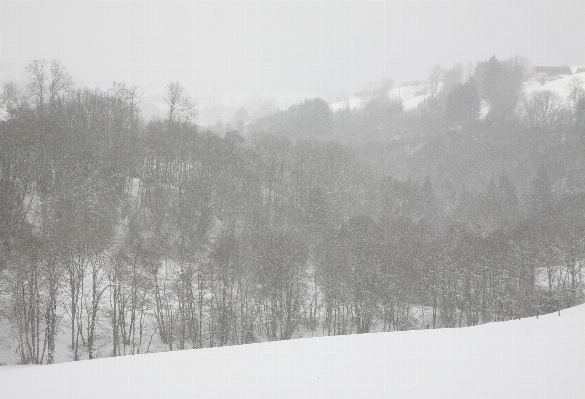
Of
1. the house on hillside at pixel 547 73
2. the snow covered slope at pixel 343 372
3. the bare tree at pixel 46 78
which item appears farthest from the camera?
the house on hillside at pixel 547 73

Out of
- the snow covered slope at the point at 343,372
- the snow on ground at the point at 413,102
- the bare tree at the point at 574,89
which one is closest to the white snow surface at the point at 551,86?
the bare tree at the point at 574,89


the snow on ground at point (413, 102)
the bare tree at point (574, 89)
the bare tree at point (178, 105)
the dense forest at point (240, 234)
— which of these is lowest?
the dense forest at point (240, 234)

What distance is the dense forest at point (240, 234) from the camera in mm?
30000

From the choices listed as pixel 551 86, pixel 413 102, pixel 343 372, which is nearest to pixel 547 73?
pixel 551 86

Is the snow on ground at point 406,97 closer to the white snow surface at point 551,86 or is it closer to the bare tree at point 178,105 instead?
the white snow surface at point 551,86

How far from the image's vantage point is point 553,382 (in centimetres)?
1095

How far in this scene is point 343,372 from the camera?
40.6ft

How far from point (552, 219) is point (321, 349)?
4464cm

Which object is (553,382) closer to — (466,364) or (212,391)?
(466,364)

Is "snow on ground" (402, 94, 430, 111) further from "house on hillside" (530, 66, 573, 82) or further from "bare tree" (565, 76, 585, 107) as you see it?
"bare tree" (565, 76, 585, 107)

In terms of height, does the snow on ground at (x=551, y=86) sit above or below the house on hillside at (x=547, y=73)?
below

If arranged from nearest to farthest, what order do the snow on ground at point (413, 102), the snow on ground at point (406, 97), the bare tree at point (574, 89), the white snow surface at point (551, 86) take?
the bare tree at point (574, 89)
the white snow surface at point (551, 86)
the snow on ground at point (413, 102)
the snow on ground at point (406, 97)

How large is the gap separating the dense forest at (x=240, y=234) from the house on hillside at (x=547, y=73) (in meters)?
45.6

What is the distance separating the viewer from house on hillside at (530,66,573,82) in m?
117
